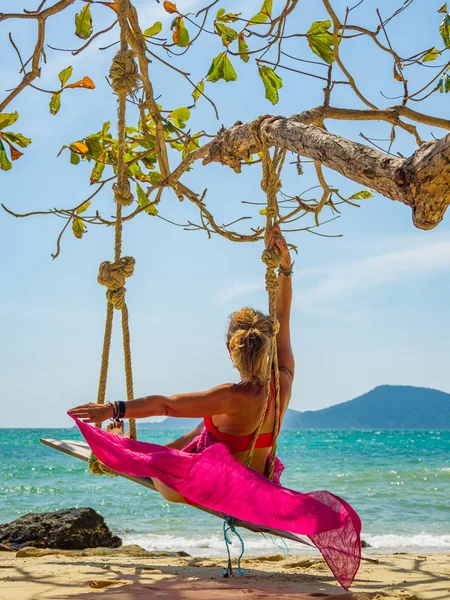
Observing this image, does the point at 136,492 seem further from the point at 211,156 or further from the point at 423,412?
the point at 423,412

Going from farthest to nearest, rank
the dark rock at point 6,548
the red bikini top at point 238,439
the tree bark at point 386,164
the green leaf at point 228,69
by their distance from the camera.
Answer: the dark rock at point 6,548
the green leaf at point 228,69
the red bikini top at point 238,439
the tree bark at point 386,164

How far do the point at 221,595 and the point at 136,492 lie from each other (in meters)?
9.69

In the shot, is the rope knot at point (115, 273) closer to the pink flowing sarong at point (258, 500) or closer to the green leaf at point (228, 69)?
the pink flowing sarong at point (258, 500)

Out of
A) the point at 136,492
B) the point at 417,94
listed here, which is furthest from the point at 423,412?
the point at 417,94

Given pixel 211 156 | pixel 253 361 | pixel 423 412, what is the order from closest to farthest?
1. pixel 253 361
2. pixel 211 156
3. pixel 423 412

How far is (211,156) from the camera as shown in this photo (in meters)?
3.26

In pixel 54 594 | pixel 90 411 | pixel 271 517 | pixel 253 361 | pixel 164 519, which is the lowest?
pixel 164 519

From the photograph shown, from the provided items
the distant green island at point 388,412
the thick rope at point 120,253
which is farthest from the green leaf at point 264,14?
the distant green island at point 388,412

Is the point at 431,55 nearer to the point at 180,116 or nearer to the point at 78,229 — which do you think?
the point at 180,116

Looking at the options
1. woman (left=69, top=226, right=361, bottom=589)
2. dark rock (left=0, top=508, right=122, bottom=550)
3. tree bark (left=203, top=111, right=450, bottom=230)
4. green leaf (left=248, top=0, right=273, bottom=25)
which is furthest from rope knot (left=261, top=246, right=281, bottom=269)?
dark rock (left=0, top=508, right=122, bottom=550)

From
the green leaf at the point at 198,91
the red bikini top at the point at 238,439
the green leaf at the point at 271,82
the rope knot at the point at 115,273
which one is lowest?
the red bikini top at the point at 238,439

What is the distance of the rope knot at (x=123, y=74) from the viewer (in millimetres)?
2945

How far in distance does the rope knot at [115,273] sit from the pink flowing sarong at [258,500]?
60cm

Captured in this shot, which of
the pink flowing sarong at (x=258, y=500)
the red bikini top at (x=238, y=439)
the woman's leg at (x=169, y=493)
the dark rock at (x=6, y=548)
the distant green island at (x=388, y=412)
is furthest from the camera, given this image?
the distant green island at (x=388, y=412)
